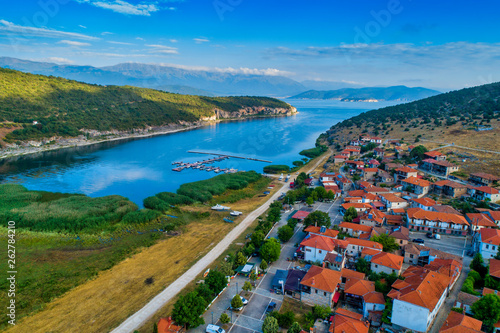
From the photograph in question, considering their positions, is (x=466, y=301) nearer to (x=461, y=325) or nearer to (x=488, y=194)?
(x=461, y=325)

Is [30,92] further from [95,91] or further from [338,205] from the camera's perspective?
[338,205]

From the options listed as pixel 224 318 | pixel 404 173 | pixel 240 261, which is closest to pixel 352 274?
pixel 240 261

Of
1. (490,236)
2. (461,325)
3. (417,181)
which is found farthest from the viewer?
(417,181)

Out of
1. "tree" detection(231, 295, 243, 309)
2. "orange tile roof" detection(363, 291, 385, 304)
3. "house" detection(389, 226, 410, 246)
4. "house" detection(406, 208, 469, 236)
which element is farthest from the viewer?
"house" detection(406, 208, 469, 236)

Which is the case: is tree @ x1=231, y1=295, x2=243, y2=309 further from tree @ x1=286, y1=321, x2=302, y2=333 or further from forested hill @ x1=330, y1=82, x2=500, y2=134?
forested hill @ x1=330, y1=82, x2=500, y2=134

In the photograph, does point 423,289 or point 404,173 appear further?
point 404,173

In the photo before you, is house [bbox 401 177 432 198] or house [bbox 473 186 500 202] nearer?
house [bbox 473 186 500 202]

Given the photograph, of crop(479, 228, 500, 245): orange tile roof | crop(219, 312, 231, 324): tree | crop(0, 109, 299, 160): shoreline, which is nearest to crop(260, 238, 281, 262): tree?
crop(219, 312, 231, 324): tree
